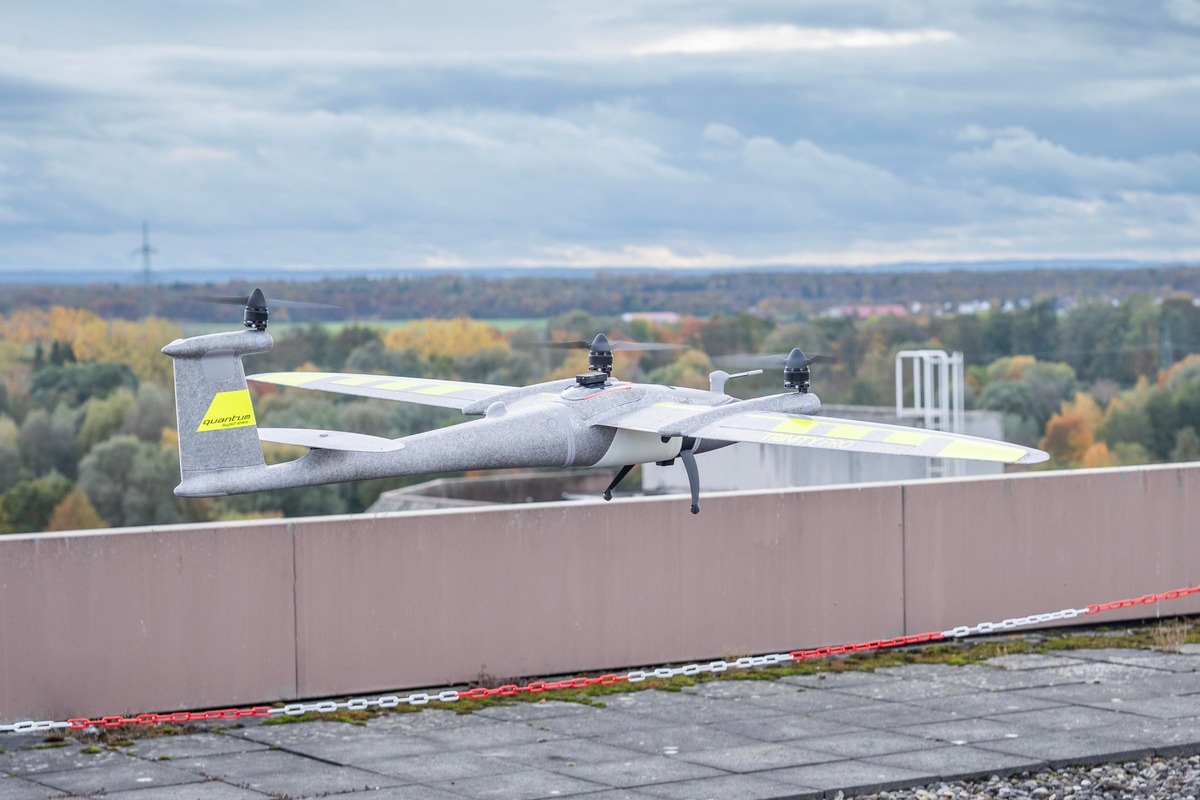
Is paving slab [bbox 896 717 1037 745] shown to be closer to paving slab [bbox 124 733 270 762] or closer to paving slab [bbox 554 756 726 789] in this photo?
paving slab [bbox 554 756 726 789]

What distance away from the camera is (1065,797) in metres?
12.4

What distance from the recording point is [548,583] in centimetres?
1736

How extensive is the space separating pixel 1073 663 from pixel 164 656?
31.6ft

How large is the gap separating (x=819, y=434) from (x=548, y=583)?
9.09 meters

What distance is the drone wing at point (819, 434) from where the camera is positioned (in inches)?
320

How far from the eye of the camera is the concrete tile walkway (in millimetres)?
12883

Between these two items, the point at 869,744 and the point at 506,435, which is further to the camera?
the point at 869,744

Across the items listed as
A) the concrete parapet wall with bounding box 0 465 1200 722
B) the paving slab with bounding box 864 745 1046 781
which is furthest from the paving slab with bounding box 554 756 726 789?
the concrete parapet wall with bounding box 0 465 1200 722

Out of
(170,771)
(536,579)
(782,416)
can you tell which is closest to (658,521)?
(536,579)

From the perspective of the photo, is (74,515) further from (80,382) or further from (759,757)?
(759,757)

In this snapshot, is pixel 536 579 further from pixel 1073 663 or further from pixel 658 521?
pixel 1073 663

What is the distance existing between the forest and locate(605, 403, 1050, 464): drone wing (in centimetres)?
7184

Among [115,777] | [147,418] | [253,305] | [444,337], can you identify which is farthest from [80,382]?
[253,305]

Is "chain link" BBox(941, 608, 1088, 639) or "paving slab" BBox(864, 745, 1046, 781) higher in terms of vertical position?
"chain link" BBox(941, 608, 1088, 639)
